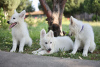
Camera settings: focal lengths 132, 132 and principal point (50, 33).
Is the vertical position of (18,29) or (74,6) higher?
(18,29)

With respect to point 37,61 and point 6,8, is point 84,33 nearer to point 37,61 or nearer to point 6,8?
point 37,61

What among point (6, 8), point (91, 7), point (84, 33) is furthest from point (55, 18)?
point (91, 7)

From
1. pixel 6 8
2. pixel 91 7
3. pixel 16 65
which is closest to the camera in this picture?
pixel 16 65

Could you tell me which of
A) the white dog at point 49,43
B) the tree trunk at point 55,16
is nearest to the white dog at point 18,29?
the white dog at point 49,43

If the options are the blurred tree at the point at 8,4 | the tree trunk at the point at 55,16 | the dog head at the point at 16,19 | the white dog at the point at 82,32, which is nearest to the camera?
the white dog at the point at 82,32

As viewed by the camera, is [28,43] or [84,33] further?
[28,43]

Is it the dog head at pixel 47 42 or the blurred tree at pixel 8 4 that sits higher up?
the blurred tree at pixel 8 4

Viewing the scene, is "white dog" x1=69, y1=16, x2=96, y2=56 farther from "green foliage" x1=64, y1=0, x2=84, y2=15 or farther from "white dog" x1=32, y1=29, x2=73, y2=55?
"green foliage" x1=64, y1=0, x2=84, y2=15

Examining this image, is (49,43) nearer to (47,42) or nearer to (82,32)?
(47,42)

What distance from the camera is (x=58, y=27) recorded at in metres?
6.66

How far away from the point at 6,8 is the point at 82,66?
18009mm

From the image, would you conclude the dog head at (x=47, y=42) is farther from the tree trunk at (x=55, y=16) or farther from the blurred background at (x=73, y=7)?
the blurred background at (x=73, y=7)

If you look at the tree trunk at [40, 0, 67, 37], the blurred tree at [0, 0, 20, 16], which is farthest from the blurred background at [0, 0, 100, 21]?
the tree trunk at [40, 0, 67, 37]

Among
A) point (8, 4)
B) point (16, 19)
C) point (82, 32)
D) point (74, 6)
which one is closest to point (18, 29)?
point (16, 19)
